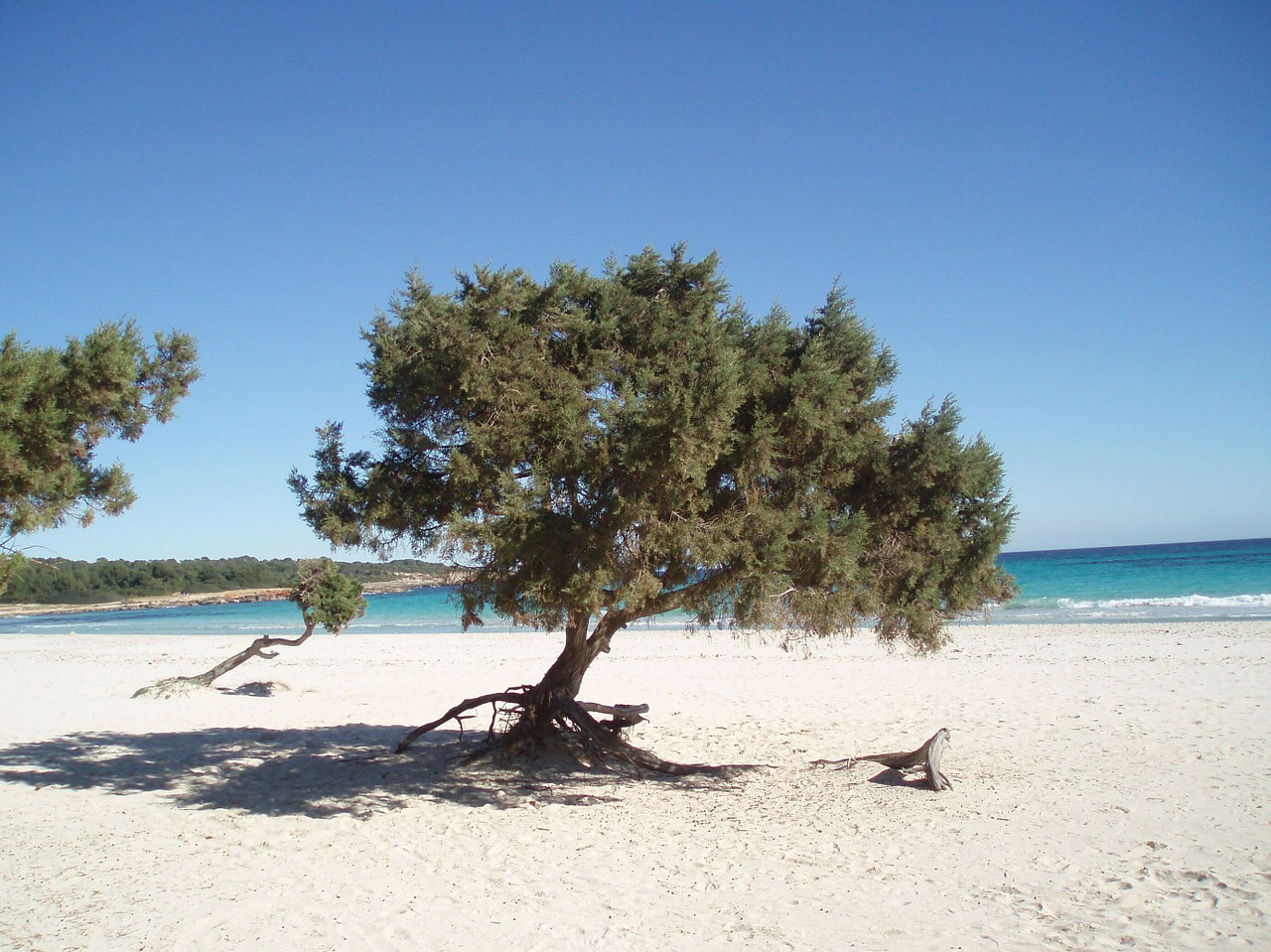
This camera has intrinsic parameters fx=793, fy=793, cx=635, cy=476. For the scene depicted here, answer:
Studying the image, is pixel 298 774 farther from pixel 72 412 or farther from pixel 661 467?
pixel 661 467

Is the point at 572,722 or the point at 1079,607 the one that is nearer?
the point at 572,722

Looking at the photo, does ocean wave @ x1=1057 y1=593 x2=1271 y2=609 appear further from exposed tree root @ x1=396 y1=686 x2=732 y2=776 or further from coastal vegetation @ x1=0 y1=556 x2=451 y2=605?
coastal vegetation @ x1=0 y1=556 x2=451 y2=605

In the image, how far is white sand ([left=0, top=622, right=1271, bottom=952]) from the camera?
18.9 ft

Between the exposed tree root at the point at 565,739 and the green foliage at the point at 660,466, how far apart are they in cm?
220

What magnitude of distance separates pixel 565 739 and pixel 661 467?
5.46m

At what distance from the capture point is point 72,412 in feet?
26.8

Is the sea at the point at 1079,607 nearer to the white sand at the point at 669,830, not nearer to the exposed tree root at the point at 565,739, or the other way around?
the white sand at the point at 669,830

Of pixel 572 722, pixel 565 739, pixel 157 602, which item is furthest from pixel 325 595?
pixel 157 602

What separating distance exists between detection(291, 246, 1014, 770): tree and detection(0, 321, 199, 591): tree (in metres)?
1.95

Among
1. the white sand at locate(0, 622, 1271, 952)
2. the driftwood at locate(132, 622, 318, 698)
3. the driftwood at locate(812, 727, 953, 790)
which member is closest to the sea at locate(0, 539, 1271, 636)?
the driftwood at locate(132, 622, 318, 698)

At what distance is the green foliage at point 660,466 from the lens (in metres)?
7.46

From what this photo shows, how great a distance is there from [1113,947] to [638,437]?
5.06 meters

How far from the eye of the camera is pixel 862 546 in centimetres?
824

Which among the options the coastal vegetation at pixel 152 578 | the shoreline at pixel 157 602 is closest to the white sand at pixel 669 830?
the shoreline at pixel 157 602
